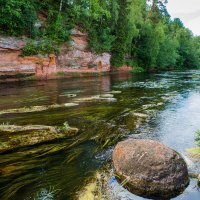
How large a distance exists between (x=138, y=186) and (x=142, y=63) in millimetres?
52643

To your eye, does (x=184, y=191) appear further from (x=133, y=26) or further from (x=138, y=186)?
(x=133, y=26)

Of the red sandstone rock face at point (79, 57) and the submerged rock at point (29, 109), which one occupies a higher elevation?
the red sandstone rock face at point (79, 57)

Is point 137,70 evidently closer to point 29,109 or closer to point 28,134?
point 29,109

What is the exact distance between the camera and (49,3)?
37.5 meters

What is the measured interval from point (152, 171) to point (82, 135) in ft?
14.6

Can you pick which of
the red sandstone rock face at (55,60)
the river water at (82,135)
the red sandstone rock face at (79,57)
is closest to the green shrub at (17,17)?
the red sandstone rock face at (55,60)

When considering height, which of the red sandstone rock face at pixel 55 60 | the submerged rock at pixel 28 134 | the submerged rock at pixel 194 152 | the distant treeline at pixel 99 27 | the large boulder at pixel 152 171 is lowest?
the submerged rock at pixel 28 134

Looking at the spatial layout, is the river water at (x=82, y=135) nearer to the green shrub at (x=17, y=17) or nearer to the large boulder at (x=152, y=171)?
the large boulder at (x=152, y=171)

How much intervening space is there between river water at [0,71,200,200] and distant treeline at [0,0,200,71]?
549 inches

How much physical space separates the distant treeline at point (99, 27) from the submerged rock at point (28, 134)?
2061cm

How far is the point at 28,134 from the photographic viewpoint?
33.5 ft

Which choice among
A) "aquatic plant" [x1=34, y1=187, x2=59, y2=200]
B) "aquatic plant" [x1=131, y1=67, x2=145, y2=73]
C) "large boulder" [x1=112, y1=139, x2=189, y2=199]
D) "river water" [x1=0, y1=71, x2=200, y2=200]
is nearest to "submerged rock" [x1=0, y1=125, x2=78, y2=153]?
"river water" [x1=0, y1=71, x2=200, y2=200]

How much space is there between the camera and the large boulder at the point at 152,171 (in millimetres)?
6375

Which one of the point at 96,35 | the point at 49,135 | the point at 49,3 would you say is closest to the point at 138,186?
the point at 49,135
